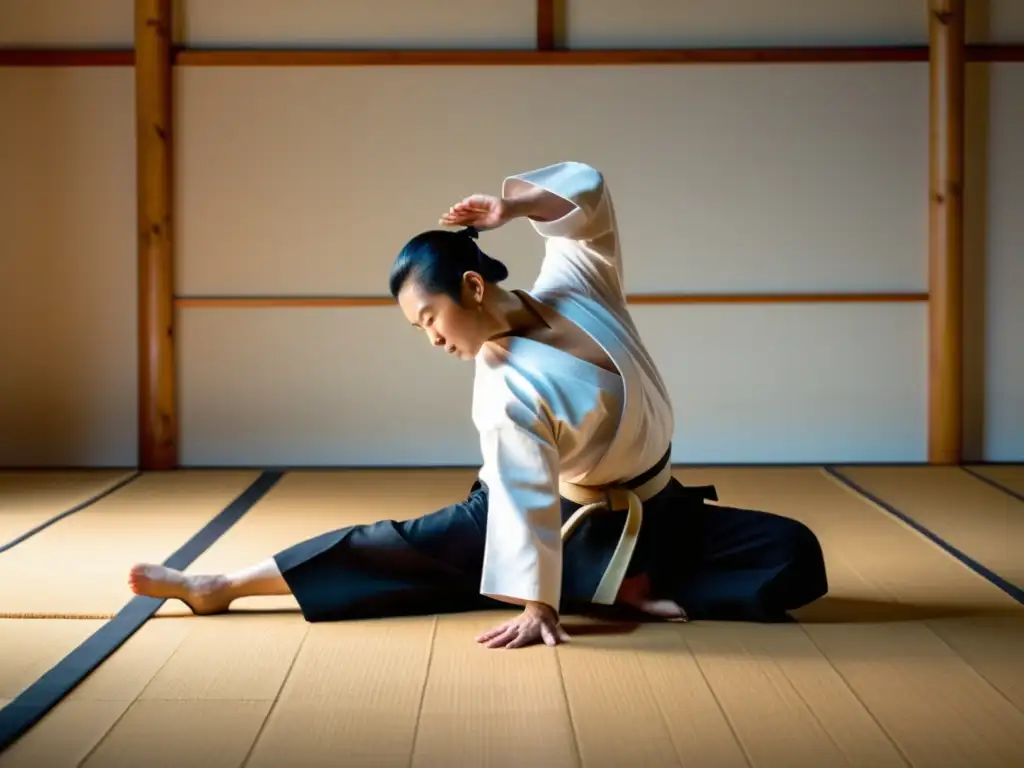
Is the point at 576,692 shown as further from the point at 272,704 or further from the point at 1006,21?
the point at 1006,21

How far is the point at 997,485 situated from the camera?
4828mm

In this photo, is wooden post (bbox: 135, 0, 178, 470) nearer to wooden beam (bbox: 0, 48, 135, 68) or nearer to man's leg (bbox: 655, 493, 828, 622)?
wooden beam (bbox: 0, 48, 135, 68)

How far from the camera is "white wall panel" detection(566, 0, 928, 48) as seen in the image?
17.6 ft

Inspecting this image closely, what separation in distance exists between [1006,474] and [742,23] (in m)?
2.07

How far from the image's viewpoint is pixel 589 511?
287 centimetres

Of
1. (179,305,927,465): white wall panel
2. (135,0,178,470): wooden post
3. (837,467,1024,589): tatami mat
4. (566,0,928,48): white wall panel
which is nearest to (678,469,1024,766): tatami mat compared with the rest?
(837,467,1024,589): tatami mat

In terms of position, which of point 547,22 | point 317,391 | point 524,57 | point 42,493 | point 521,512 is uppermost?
point 547,22

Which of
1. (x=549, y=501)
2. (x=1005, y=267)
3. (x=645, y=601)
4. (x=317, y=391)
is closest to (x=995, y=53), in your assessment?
(x=1005, y=267)

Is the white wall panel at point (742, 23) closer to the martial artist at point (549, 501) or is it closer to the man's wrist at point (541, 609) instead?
the martial artist at point (549, 501)

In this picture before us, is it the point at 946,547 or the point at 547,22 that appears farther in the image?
the point at 547,22

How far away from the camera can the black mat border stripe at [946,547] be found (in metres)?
3.23

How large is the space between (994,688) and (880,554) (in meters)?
1.21

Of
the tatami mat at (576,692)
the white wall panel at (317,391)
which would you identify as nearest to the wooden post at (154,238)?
the white wall panel at (317,391)

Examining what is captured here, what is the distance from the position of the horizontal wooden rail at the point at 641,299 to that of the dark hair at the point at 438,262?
272 cm
